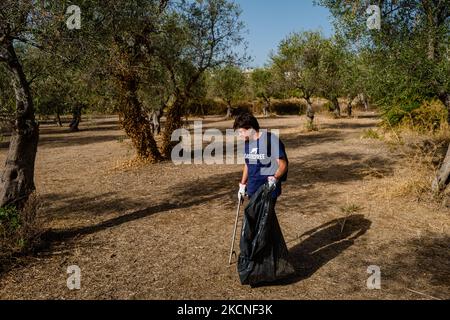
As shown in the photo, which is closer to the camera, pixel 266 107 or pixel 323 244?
pixel 323 244

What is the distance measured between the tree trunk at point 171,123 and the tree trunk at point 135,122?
0.82 metres

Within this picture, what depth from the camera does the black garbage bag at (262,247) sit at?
211 inches

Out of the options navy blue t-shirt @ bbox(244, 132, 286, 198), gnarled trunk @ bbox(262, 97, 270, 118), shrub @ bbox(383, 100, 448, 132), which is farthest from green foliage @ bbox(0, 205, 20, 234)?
gnarled trunk @ bbox(262, 97, 270, 118)

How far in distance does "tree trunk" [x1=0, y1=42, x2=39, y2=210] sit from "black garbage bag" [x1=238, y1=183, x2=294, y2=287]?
4.49 meters

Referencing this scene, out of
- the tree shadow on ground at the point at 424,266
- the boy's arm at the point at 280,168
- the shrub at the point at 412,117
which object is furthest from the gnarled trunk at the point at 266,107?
the boy's arm at the point at 280,168

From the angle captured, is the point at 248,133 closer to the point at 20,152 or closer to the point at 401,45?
the point at 20,152

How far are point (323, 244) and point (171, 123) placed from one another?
1097cm

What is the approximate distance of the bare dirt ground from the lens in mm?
5406

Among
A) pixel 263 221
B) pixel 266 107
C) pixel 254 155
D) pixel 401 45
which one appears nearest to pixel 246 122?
pixel 254 155

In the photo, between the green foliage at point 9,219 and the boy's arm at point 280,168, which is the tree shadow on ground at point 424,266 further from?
the green foliage at point 9,219

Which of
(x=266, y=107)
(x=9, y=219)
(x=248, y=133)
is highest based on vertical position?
(x=266, y=107)

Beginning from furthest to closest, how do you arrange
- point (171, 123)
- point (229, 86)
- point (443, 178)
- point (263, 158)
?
point (229, 86) → point (171, 123) → point (443, 178) → point (263, 158)

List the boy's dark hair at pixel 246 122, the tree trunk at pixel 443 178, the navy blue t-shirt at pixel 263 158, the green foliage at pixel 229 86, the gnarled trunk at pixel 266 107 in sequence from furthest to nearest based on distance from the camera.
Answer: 1. the gnarled trunk at pixel 266 107
2. the green foliage at pixel 229 86
3. the tree trunk at pixel 443 178
4. the boy's dark hair at pixel 246 122
5. the navy blue t-shirt at pixel 263 158

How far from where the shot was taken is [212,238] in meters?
7.37
